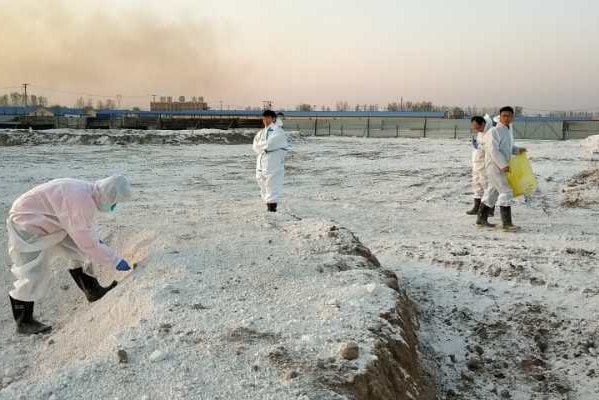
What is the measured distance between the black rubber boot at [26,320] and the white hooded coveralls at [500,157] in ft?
19.8

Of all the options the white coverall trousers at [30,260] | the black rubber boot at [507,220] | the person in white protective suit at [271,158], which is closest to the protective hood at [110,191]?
the white coverall trousers at [30,260]

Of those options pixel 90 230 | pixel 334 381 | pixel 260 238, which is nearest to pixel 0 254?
pixel 90 230

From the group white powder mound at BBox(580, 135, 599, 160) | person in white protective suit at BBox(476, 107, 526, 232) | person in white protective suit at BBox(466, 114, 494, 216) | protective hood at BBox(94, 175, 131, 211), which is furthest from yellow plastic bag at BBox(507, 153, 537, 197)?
white powder mound at BBox(580, 135, 599, 160)

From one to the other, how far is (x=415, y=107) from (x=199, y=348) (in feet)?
228

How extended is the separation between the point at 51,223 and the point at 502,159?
19.4ft

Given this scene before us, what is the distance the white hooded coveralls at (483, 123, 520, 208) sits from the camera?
7.80m

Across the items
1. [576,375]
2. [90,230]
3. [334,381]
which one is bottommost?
[576,375]

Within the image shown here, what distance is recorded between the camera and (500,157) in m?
7.79

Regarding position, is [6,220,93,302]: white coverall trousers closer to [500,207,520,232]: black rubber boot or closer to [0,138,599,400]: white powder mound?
[0,138,599,400]: white powder mound

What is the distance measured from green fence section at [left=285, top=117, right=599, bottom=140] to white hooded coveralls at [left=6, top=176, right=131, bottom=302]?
99.5 ft

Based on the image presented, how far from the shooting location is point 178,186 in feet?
43.2

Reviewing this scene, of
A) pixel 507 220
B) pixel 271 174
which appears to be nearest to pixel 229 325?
pixel 271 174

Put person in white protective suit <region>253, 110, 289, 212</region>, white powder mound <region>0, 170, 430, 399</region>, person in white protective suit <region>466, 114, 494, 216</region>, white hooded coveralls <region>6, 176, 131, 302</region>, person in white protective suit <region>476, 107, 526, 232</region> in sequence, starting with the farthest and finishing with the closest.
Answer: person in white protective suit <region>466, 114, 494, 216</region>, person in white protective suit <region>253, 110, 289, 212</region>, person in white protective suit <region>476, 107, 526, 232</region>, white hooded coveralls <region>6, 176, 131, 302</region>, white powder mound <region>0, 170, 430, 399</region>

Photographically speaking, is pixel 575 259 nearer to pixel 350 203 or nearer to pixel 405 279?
pixel 405 279
